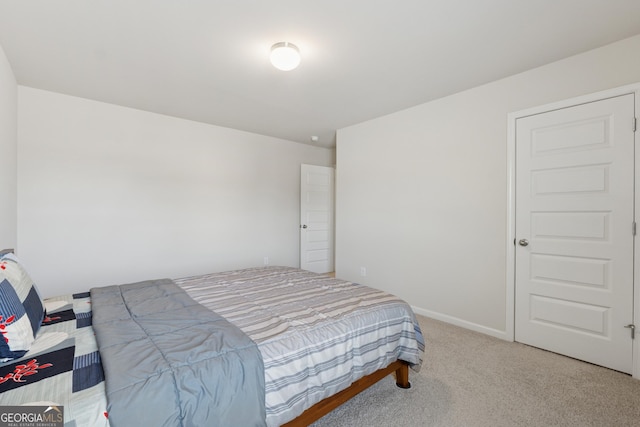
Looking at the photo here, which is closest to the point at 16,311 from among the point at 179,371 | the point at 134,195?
the point at 179,371

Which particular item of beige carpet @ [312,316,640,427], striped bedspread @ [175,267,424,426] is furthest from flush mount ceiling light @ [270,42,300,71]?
beige carpet @ [312,316,640,427]

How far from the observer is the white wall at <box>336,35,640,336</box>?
2.46 m

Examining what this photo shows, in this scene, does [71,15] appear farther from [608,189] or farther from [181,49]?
[608,189]

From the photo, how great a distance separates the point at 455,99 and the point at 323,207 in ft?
9.40

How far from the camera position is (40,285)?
293cm

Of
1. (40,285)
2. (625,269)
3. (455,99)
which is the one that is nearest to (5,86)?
(40,285)

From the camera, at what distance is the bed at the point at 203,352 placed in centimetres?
95

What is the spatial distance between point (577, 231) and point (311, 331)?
7.64ft

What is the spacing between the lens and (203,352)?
1.17 metres

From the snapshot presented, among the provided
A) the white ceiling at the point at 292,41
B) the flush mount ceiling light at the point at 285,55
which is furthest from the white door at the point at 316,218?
the flush mount ceiling light at the point at 285,55

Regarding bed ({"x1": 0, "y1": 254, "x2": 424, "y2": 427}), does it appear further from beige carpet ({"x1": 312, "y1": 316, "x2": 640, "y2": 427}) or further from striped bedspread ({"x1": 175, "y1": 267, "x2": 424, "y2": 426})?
beige carpet ({"x1": 312, "y1": 316, "x2": 640, "y2": 427})

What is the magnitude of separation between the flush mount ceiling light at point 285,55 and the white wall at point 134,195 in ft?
7.41
